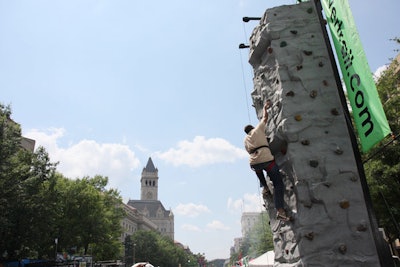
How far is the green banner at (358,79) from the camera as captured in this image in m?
4.30

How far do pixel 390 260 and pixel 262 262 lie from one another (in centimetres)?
1342

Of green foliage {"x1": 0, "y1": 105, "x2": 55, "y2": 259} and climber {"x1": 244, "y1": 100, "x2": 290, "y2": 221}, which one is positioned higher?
green foliage {"x1": 0, "y1": 105, "x2": 55, "y2": 259}

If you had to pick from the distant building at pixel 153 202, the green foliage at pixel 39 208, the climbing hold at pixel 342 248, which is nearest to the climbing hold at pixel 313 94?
the climbing hold at pixel 342 248

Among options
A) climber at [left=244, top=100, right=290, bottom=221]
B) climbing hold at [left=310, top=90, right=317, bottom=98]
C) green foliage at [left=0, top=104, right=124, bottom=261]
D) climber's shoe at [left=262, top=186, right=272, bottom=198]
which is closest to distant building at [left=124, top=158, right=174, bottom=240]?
green foliage at [left=0, top=104, right=124, bottom=261]

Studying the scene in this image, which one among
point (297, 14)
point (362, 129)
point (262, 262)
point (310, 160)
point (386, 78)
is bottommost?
point (262, 262)

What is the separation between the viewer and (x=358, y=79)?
15.2 feet

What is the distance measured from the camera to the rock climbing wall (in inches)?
163

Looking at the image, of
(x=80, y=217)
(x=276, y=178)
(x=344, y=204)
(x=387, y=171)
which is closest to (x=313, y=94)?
(x=276, y=178)

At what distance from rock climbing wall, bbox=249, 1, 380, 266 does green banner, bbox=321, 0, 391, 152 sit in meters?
0.22

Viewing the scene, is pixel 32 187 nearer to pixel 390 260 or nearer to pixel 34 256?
pixel 34 256

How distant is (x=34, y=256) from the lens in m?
29.3

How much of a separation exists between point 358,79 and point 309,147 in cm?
127

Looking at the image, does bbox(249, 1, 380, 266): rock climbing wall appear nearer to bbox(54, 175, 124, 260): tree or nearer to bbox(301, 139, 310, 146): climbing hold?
bbox(301, 139, 310, 146): climbing hold

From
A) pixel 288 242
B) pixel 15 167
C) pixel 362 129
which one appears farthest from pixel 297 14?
pixel 15 167
